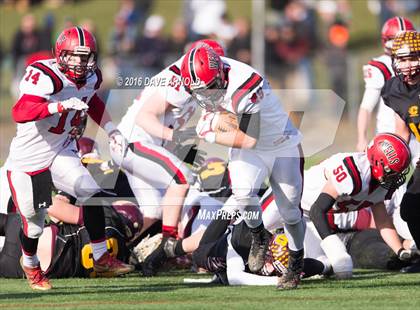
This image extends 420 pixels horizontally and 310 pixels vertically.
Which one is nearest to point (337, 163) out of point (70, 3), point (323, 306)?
point (323, 306)

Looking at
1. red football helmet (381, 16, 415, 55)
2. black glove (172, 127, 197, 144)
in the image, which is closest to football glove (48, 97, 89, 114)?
black glove (172, 127, 197, 144)

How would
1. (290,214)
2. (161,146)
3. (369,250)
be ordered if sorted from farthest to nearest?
(161,146), (369,250), (290,214)

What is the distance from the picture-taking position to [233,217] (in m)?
8.10

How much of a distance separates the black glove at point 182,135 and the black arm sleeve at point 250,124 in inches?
84.9

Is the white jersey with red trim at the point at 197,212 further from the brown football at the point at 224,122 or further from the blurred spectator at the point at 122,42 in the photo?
the blurred spectator at the point at 122,42

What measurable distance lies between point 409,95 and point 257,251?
1689mm

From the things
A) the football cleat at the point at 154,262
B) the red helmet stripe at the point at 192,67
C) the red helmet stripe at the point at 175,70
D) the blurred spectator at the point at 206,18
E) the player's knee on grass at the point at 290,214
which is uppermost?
Result: the blurred spectator at the point at 206,18

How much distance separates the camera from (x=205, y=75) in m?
6.70

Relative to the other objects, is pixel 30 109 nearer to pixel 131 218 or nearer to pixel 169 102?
pixel 131 218

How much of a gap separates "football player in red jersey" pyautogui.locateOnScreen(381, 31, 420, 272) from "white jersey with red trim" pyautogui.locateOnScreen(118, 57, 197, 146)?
176cm

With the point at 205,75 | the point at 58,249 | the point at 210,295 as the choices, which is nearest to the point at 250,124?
the point at 205,75

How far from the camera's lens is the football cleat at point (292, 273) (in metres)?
7.03

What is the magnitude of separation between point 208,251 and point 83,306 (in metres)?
1.43

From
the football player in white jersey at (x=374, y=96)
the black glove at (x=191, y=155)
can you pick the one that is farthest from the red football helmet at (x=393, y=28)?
the black glove at (x=191, y=155)
